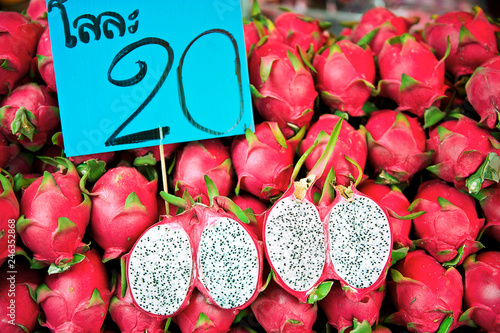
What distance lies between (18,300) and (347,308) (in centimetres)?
90

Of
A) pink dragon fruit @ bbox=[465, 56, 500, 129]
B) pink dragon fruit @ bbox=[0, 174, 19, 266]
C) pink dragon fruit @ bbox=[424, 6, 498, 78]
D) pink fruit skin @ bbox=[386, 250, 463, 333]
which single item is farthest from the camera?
pink dragon fruit @ bbox=[424, 6, 498, 78]

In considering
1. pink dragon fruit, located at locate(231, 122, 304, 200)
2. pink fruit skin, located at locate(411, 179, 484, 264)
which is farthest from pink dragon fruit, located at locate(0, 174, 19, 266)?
pink fruit skin, located at locate(411, 179, 484, 264)

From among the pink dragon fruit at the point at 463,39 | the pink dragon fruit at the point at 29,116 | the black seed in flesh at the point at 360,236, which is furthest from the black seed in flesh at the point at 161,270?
the pink dragon fruit at the point at 463,39

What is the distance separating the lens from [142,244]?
3.27ft

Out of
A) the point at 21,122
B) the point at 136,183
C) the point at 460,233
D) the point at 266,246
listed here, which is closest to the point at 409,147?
the point at 460,233

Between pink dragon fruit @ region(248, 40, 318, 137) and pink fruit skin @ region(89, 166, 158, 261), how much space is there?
469 mm

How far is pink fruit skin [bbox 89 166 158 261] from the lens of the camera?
102cm

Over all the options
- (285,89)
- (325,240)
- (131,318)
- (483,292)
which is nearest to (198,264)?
(131,318)

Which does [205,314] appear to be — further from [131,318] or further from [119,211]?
[119,211]

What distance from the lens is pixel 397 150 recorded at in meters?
1.18

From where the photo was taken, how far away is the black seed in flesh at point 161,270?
0.98m

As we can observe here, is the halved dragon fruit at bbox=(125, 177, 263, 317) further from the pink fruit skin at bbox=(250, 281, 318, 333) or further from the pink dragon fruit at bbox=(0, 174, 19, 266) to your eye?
the pink dragon fruit at bbox=(0, 174, 19, 266)

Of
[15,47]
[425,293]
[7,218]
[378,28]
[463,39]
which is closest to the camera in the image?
[7,218]

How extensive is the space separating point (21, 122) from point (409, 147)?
1197mm
